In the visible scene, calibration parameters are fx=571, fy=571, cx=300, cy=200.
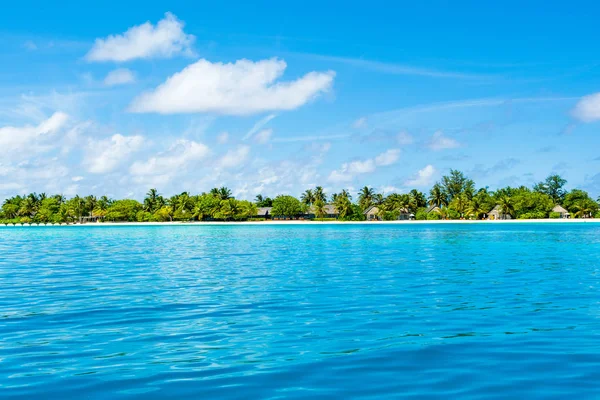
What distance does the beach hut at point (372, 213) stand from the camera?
16950 cm

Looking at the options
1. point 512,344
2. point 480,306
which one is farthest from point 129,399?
point 480,306

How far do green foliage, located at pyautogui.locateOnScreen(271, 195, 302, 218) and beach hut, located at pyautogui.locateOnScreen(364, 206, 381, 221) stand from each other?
21.1m

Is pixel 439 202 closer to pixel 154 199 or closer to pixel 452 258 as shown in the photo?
pixel 154 199

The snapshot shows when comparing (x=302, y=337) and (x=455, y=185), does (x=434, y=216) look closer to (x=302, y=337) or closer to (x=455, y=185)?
(x=455, y=185)

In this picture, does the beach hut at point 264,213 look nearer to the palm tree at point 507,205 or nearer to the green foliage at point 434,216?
the green foliage at point 434,216

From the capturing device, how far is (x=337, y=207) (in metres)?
168

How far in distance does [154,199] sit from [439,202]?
9252 cm

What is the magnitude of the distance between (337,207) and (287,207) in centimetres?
1780

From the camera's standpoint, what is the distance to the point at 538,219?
147125mm

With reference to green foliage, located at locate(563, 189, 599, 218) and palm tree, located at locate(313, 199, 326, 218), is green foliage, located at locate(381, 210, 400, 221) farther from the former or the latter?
green foliage, located at locate(563, 189, 599, 218)

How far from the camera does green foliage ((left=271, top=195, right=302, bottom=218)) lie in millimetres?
177625

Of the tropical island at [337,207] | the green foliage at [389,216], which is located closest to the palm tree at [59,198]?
the tropical island at [337,207]

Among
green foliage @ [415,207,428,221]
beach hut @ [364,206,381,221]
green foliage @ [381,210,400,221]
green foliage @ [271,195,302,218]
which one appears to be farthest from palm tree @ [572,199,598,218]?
green foliage @ [271,195,302,218]

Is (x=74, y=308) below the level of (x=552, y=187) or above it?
below
